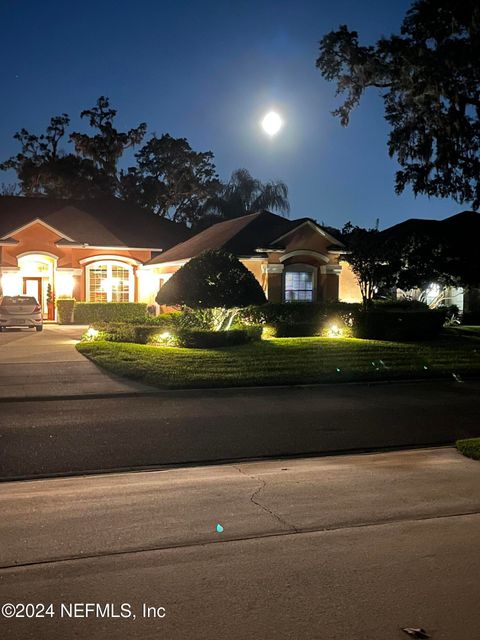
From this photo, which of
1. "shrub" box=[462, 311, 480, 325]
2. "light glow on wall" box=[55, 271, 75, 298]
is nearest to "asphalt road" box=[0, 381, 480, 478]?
"shrub" box=[462, 311, 480, 325]

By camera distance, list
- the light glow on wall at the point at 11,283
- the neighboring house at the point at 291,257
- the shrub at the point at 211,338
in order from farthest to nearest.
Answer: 1. the light glow on wall at the point at 11,283
2. the neighboring house at the point at 291,257
3. the shrub at the point at 211,338

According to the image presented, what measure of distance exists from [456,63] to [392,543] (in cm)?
2144

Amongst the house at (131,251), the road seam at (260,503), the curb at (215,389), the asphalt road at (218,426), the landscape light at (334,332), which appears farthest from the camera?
the house at (131,251)

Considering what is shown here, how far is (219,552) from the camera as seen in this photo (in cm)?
535

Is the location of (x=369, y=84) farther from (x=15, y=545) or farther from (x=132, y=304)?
(x=15, y=545)

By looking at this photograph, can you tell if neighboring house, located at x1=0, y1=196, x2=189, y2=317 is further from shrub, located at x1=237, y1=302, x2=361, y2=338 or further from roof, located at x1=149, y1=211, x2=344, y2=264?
shrub, located at x1=237, y1=302, x2=361, y2=338

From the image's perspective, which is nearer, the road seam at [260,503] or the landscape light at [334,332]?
the road seam at [260,503]

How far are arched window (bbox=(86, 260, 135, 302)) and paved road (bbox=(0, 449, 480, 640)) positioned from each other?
86.9 feet

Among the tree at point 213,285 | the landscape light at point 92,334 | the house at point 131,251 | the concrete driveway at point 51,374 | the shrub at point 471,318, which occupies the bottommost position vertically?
the concrete driveway at point 51,374

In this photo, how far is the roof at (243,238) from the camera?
90.5ft

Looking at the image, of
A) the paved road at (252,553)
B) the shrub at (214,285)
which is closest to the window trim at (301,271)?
the shrub at (214,285)

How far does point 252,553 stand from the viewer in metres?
5.34

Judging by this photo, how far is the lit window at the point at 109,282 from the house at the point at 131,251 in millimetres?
49

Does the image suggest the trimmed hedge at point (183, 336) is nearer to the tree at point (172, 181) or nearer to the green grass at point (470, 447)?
the green grass at point (470, 447)
